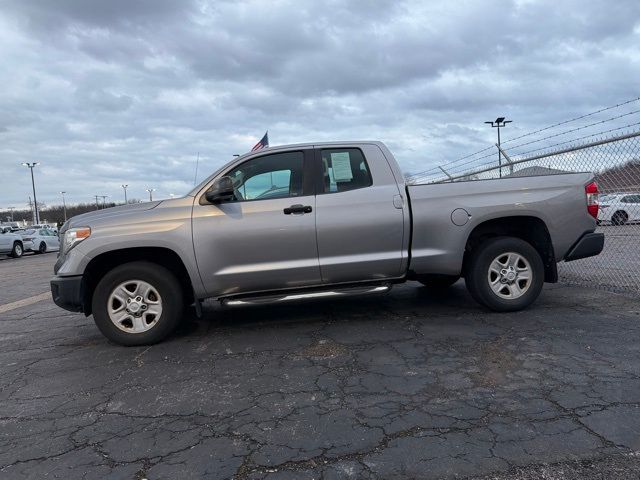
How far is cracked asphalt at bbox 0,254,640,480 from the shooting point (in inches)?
109

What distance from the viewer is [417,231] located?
5312mm

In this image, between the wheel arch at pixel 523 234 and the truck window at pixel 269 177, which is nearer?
the truck window at pixel 269 177

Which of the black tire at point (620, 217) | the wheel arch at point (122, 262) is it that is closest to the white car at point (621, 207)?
the black tire at point (620, 217)

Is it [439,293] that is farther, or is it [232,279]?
[439,293]

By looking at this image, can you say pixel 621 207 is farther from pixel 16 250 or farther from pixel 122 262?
pixel 16 250

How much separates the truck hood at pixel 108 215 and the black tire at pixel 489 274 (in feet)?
11.3

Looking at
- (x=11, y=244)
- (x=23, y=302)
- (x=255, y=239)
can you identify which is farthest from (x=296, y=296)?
(x=11, y=244)

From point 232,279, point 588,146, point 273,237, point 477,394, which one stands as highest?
point 588,146

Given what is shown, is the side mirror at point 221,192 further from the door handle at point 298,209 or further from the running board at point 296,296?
the running board at point 296,296

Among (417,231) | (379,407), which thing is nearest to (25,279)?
(417,231)

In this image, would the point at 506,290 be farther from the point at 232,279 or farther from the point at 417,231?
the point at 232,279

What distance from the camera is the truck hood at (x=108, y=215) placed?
4.93 meters

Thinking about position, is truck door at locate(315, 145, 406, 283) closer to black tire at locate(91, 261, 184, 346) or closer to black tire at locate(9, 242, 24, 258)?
black tire at locate(91, 261, 184, 346)

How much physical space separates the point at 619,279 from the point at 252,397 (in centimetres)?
605
